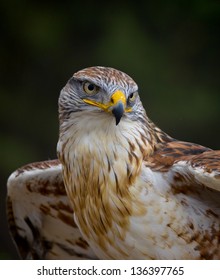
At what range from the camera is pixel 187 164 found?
351 cm

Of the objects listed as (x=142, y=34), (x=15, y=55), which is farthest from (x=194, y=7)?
(x=15, y=55)

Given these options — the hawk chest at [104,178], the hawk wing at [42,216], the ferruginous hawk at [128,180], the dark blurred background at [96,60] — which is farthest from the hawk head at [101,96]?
the dark blurred background at [96,60]

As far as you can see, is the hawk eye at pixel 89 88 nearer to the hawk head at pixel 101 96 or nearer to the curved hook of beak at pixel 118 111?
the hawk head at pixel 101 96

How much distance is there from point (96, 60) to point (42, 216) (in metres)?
2.59

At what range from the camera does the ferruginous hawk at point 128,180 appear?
358 cm

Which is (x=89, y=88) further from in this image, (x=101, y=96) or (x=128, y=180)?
(x=128, y=180)

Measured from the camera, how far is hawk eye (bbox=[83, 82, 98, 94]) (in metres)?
3.58

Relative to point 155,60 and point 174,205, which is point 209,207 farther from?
point 155,60

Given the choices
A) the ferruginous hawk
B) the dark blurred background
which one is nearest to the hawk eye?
the ferruginous hawk

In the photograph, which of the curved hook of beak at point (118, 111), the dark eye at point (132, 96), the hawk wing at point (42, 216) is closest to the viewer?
the curved hook of beak at point (118, 111)

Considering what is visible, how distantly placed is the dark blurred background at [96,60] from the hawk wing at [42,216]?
2072 mm

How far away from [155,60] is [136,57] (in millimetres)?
135

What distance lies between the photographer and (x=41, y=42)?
280 inches
